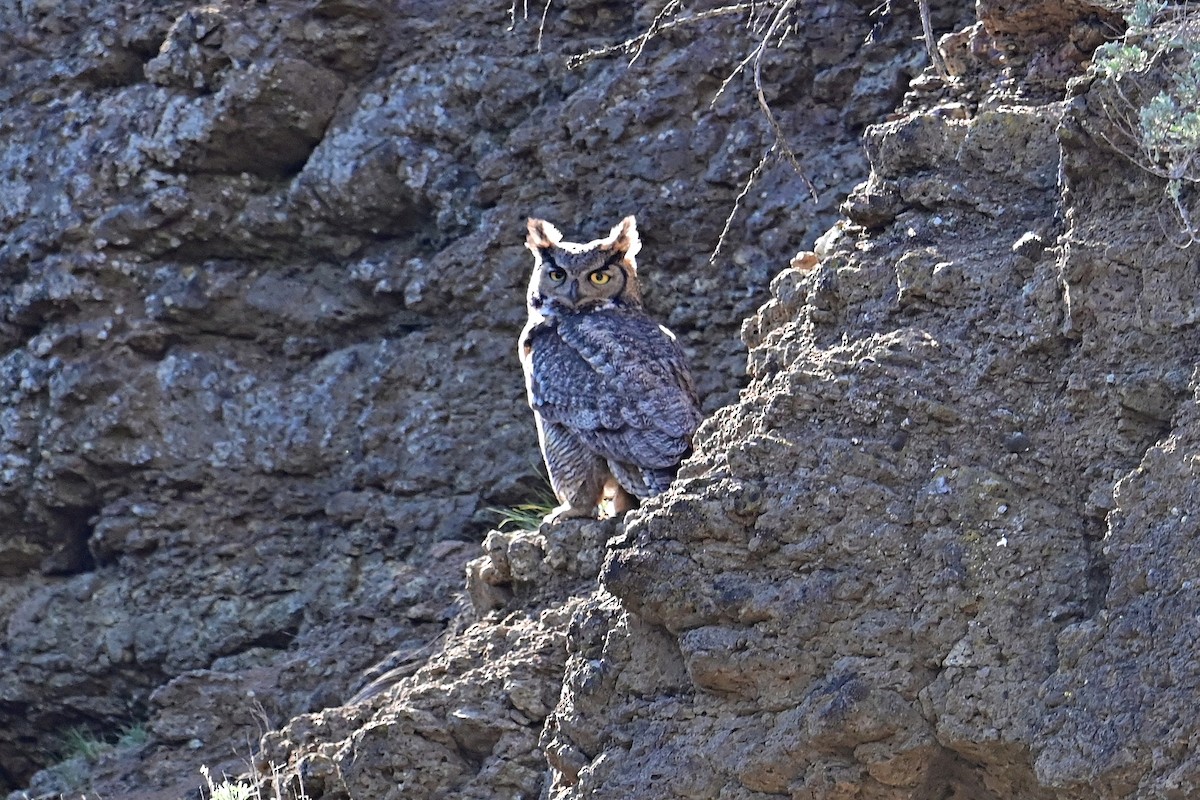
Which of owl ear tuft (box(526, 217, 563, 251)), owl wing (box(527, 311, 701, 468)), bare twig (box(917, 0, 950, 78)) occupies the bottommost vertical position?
owl wing (box(527, 311, 701, 468))

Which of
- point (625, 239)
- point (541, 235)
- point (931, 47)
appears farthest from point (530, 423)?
point (931, 47)

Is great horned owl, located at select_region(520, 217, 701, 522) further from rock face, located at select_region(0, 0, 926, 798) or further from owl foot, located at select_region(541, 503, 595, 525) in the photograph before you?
rock face, located at select_region(0, 0, 926, 798)

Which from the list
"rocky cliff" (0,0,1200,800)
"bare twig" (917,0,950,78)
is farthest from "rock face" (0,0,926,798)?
"bare twig" (917,0,950,78)

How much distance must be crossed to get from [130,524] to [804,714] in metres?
5.03

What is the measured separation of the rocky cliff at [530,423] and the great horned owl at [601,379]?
49cm

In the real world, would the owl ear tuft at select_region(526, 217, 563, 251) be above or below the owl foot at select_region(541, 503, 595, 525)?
above

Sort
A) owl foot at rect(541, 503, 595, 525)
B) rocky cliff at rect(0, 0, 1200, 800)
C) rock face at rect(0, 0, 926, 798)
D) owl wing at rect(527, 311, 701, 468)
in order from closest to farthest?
rocky cliff at rect(0, 0, 1200, 800), owl wing at rect(527, 311, 701, 468), owl foot at rect(541, 503, 595, 525), rock face at rect(0, 0, 926, 798)

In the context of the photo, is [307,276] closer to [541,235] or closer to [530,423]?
[530,423]

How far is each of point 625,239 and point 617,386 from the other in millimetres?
926

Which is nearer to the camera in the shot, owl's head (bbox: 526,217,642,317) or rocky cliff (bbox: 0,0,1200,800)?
rocky cliff (bbox: 0,0,1200,800)

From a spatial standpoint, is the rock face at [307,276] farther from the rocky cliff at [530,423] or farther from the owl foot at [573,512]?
the owl foot at [573,512]

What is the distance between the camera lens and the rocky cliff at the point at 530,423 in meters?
4.13

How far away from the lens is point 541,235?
744 cm

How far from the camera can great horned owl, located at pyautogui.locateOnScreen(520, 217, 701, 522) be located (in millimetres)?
6543
